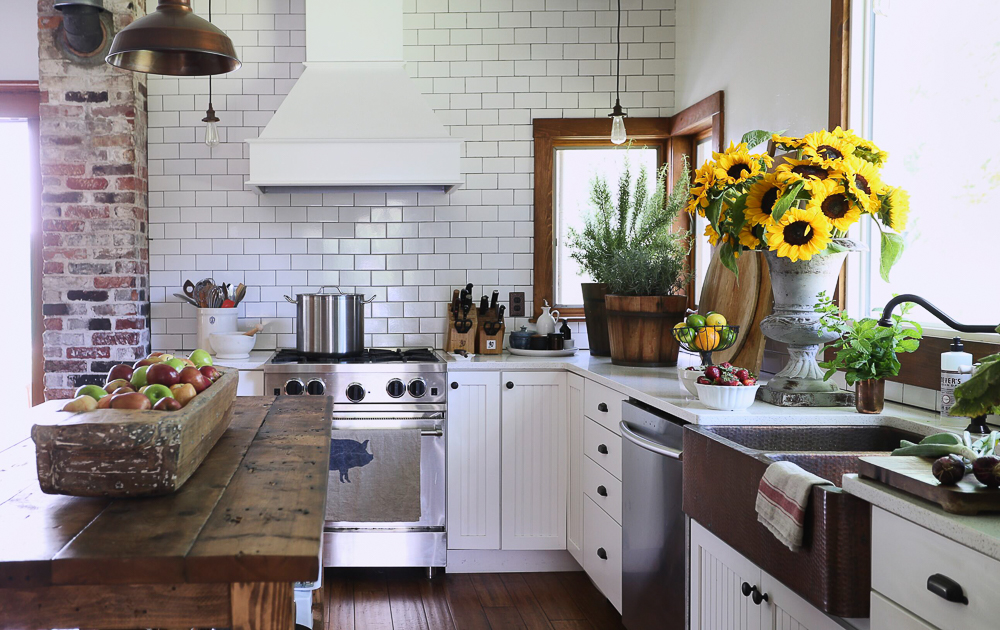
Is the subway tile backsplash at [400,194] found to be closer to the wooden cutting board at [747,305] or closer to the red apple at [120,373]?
the wooden cutting board at [747,305]

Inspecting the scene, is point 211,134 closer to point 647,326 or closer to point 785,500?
Answer: point 647,326

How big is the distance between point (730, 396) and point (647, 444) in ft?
1.38

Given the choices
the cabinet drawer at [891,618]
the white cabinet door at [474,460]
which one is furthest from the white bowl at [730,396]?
the white cabinet door at [474,460]

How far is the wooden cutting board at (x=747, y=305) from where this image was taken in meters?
3.04

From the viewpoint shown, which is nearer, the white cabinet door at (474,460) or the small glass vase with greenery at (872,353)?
the small glass vase with greenery at (872,353)

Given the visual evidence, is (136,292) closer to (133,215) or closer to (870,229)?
(133,215)

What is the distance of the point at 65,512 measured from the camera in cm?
148

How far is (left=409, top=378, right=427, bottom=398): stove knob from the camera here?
385 cm

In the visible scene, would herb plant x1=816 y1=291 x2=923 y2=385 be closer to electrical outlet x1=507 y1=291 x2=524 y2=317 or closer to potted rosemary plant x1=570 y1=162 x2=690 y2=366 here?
potted rosemary plant x1=570 y1=162 x2=690 y2=366

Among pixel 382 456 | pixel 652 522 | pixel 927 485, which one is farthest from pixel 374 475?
pixel 927 485

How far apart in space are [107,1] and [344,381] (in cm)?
223

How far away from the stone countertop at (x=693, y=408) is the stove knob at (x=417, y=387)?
0.15 m

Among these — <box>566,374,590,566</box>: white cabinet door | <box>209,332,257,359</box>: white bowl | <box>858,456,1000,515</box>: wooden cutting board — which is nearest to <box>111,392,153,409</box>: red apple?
<box>858,456,1000,515</box>: wooden cutting board

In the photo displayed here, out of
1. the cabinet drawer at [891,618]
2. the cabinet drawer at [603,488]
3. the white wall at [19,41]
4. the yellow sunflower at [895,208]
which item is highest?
the white wall at [19,41]
